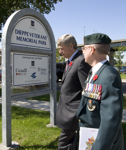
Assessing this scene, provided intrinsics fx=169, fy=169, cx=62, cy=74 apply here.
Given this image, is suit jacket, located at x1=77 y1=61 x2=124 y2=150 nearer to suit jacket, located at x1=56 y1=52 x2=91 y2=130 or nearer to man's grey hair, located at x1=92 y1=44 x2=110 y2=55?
man's grey hair, located at x1=92 y1=44 x2=110 y2=55

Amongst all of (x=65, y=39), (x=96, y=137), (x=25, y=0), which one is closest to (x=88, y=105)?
(x=96, y=137)

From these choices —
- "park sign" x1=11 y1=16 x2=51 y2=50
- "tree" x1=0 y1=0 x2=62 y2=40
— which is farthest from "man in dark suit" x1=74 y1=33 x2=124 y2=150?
"tree" x1=0 y1=0 x2=62 y2=40

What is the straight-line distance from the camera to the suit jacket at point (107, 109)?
3.91 feet

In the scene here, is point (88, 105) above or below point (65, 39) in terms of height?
below

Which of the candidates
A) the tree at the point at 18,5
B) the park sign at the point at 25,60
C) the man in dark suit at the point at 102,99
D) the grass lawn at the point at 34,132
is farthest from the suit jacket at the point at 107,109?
the tree at the point at 18,5

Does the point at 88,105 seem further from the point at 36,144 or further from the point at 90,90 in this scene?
the point at 36,144

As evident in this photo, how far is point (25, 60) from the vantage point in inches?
134

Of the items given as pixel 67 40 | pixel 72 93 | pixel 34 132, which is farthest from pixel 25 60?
pixel 34 132

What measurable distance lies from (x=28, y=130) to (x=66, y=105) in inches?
81.0

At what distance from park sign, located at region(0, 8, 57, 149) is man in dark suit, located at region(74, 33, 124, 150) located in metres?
1.84

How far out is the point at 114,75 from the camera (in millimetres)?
1263

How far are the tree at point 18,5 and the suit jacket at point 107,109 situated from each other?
8.68m

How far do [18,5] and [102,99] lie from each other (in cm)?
1003

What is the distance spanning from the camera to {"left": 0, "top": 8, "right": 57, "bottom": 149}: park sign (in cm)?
294
